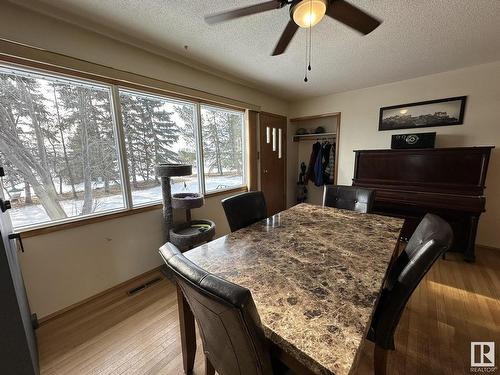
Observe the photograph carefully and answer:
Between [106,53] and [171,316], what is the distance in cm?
224

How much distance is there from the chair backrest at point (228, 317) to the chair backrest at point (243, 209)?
2.77ft

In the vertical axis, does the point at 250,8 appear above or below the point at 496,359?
above

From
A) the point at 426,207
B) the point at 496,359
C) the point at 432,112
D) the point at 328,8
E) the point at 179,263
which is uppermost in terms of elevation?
the point at 328,8

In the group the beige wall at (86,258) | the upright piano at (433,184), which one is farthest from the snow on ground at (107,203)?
the upright piano at (433,184)

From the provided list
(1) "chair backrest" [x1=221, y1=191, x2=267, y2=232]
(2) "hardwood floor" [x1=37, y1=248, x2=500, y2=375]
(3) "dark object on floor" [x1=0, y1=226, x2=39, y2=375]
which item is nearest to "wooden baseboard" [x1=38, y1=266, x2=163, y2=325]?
(2) "hardwood floor" [x1=37, y1=248, x2=500, y2=375]

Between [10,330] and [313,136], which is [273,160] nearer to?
[313,136]

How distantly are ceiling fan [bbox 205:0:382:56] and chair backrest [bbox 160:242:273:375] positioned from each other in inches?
51.4

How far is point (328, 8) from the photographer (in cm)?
109

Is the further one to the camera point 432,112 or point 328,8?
point 432,112

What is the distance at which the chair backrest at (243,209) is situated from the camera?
1546 millimetres

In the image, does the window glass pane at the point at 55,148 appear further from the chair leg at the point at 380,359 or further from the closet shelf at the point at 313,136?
the closet shelf at the point at 313,136

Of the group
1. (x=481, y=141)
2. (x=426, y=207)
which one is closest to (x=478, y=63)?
(x=481, y=141)

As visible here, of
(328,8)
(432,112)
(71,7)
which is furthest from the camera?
(432,112)

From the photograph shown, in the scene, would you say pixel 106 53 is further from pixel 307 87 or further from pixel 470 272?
pixel 470 272
